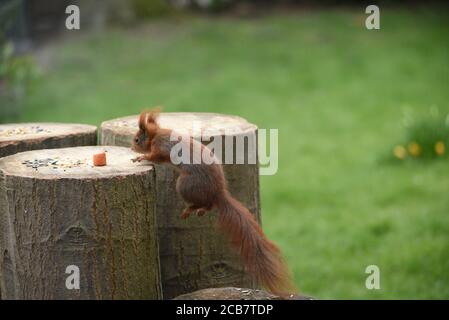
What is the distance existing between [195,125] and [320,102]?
4.28 m

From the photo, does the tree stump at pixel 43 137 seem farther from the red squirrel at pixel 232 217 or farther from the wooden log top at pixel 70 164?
the red squirrel at pixel 232 217

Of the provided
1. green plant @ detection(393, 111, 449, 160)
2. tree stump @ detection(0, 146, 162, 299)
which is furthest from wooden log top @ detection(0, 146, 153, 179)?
green plant @ detection(393, 111, 449, 160)

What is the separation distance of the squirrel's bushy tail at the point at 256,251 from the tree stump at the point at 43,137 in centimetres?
81

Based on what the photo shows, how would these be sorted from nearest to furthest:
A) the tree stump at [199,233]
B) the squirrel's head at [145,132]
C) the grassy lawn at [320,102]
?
the squirrel's head at [145,132] → the tree stump at [199,233] → the grassy lawn at [320,102]

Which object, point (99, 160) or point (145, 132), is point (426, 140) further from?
point (99, 160)

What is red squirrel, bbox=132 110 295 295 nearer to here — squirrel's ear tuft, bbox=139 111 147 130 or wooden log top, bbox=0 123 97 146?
squirrel's ear tuft, bbox=139 111 147 130

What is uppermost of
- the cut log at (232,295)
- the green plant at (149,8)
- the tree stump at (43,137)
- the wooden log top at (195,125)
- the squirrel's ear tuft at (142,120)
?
the green plant at (149,8)

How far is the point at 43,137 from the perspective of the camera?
2.99 m

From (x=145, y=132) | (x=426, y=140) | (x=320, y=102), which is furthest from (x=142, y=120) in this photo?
(x=320, y=102)

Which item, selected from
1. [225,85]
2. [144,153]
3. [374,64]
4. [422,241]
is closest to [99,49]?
[225,85]

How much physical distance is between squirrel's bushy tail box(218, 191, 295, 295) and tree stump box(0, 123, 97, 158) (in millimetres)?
811

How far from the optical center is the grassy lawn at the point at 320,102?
447cm

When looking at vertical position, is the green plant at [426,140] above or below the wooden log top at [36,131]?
below

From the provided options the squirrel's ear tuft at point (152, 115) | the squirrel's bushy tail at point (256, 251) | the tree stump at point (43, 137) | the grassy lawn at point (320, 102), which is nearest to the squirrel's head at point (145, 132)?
the squirrel's ear tuft at point (152, 115)
